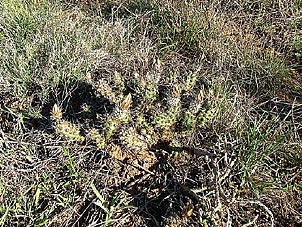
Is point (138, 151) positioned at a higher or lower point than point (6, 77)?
lower

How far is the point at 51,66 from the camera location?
7.48 ft

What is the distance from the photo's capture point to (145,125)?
1.99 meters

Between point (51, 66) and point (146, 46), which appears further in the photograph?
point (146, 46)

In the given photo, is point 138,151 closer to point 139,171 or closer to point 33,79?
point 139,171

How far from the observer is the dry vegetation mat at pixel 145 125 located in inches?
70.5

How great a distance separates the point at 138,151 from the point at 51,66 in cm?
78

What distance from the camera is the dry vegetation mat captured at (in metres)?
1.79

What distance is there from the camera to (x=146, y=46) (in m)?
2.67

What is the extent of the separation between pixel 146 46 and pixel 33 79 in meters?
0.80

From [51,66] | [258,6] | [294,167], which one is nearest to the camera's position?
[294,167]

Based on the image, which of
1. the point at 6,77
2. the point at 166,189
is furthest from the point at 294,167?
the point at 6,77

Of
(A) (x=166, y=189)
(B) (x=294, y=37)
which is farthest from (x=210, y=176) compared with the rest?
(B) (x=294, y=37)

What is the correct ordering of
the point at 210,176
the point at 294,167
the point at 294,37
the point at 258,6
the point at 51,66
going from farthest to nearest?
the point at 258,6, the point at 294,37, the point at 51,66, the point at 294,167, the point at 210,176

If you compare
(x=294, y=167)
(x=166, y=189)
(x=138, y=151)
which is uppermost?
(x=138, y=151)
